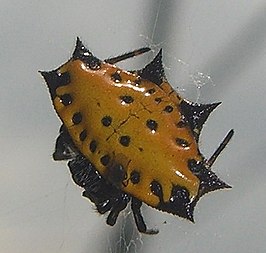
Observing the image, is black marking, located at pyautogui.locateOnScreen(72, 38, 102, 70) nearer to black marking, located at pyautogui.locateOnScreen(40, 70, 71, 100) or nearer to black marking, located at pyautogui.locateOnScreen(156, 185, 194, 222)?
black marking, located at pyautogui.locateOnScreen(40, 70, 71, 100)

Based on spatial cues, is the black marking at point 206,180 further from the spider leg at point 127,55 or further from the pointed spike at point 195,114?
the spider leg at point 127,55

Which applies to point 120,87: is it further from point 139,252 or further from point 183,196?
point 139,252

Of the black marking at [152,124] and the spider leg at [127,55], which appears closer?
the black marking at [152,124]

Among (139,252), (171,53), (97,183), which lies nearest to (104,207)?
(97,183)

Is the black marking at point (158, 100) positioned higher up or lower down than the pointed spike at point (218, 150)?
higher up

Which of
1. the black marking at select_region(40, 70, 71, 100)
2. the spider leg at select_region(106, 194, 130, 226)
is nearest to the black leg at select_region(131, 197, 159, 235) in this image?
the spider leg at select_region(106, 194, 130, 226)

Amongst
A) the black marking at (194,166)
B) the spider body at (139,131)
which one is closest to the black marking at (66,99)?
the spider body at (139,131)
